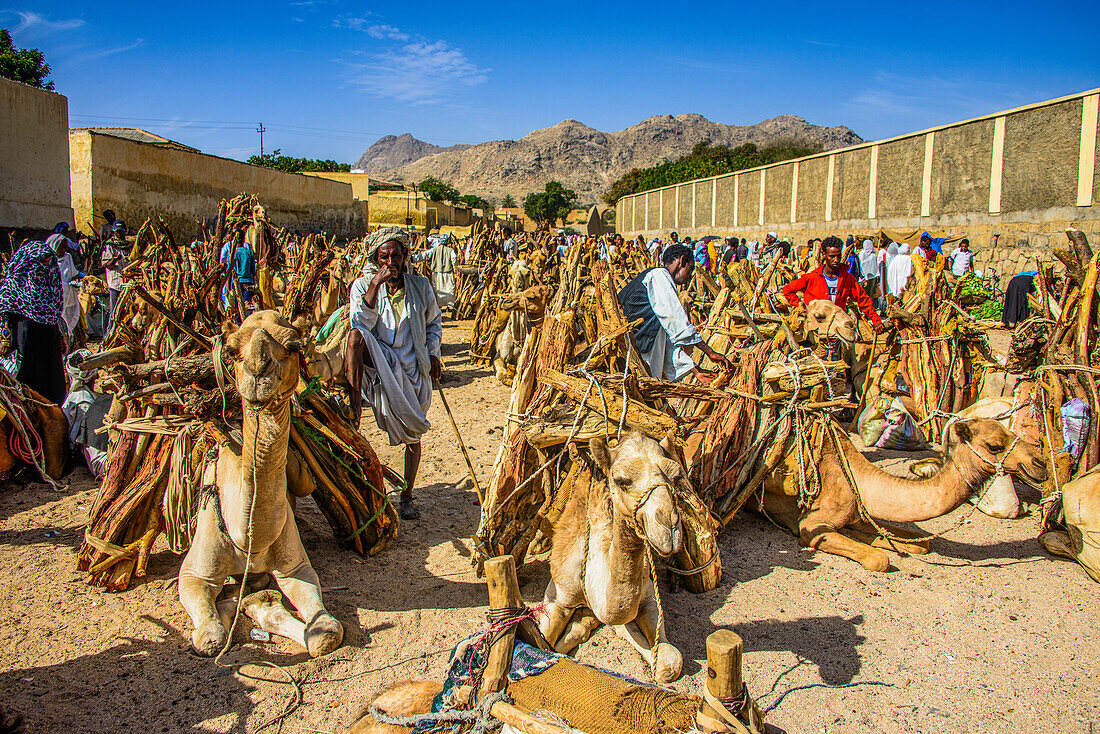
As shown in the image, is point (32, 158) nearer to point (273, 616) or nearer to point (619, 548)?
point (273, 616)

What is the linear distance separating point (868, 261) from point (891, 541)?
10.7 m

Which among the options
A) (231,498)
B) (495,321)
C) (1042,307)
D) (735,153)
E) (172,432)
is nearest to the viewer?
(231,498)

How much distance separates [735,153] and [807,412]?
62.4 metres

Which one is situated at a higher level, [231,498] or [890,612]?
[231,498]

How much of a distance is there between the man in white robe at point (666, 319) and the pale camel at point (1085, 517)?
7.50 feet

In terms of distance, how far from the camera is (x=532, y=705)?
7.59ft

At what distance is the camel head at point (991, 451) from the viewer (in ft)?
14.1

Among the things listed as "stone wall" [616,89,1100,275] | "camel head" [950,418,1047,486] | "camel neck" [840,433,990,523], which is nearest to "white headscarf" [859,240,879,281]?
"stone wall" [616,89,1100,275]

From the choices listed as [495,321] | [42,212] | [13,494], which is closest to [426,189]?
[42,212]

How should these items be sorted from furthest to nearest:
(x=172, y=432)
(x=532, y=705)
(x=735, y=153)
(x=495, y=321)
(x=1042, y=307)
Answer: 1. (x=735, y=153)
2. (x=495, y=321)
3. (x=1042, y=307)
4. (x=172, y=432)
5. (x=532, y=705)

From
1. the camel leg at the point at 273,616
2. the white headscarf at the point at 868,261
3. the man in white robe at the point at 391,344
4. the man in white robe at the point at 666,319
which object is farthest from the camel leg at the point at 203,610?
the white headscarf at the point at 868,261

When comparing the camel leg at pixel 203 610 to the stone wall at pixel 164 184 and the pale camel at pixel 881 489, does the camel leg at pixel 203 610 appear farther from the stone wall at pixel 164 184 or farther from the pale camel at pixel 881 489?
the stone wall at pixel 164 184

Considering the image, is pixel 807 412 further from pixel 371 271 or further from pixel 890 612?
pixel 371 271

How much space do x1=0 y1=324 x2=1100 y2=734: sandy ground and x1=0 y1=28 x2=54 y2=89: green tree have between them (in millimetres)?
31540
